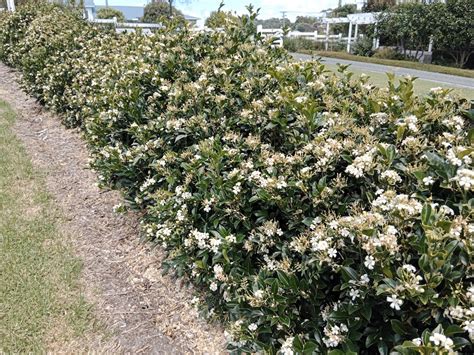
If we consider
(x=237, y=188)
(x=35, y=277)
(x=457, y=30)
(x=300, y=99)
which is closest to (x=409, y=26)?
(x=457, y=30)

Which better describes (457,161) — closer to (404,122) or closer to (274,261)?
(404,122)

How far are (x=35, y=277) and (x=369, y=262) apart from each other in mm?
2453

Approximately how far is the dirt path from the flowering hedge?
0.69ft

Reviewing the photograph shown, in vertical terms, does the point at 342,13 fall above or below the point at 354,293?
above

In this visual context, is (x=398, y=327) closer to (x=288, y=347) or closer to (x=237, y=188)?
(x=288, y=347)

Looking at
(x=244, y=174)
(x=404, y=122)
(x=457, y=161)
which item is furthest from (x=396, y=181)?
(x=244, y=174)

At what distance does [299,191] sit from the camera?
6.03 feet

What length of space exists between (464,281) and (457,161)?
41cm

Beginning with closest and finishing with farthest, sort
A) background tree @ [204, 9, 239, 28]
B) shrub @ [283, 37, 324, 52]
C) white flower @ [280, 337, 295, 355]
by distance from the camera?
1. white flower @ [280, 337, 295, 355]
2. background tree @ [204, 9, 239, 28]
3. shrub @ [283, 37, 324, 52]

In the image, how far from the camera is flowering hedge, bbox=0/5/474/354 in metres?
1.31

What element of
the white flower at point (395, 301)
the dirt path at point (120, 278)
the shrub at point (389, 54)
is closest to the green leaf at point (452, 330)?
the white flower at point (395, 301)

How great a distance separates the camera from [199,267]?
7.41 ft

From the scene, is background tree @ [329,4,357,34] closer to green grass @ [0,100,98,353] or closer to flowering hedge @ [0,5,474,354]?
flowering hedge @ [0,5,474,354]

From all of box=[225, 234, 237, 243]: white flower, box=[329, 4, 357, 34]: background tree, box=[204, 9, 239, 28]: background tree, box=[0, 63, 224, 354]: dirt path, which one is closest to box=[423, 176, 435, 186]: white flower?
box=[225, 234, 237, 243]: white flower
